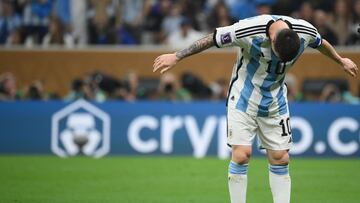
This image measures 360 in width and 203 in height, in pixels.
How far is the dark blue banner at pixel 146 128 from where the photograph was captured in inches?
723

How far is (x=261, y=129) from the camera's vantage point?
383 inches

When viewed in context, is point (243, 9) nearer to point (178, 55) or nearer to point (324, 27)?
point (324, 27)

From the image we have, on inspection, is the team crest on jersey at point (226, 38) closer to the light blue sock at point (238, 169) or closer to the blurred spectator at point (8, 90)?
the light blue sock at point (238, 169)

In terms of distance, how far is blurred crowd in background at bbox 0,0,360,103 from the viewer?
20203mm

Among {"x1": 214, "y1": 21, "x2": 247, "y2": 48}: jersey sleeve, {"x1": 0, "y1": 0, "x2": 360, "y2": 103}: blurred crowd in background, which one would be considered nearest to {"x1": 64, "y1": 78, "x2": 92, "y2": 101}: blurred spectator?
{"x1": 0, "y1": 0, "x2": 360, "y2": 103}: blurred crowd in background

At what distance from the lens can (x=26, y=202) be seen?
11062mm

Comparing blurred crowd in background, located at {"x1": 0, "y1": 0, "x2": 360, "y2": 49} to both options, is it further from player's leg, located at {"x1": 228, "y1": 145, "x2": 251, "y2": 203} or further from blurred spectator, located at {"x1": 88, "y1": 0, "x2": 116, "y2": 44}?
player's leg, located at {"x1": 228, "y1": 145, "x2": 251, "y2": 203}

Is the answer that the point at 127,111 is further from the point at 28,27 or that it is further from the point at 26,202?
the point at 26,202

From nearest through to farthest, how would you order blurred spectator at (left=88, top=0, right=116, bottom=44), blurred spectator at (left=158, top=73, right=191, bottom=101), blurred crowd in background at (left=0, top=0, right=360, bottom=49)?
blurred spectator at (left=158, top=73, right=191, bottom=101), blurred crowd in background at (left=0, top=0, right=360, bottom=49), blurred spectator at (left=88, top=0, right=116, bottom=44)

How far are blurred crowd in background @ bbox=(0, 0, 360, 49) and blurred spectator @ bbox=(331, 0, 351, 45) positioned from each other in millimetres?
22

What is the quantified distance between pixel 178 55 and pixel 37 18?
12823mm

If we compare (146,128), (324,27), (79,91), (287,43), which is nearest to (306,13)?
(324,27)

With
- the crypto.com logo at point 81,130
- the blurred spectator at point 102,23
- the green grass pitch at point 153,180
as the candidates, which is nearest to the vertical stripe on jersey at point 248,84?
the green grass pitch at point 153,180

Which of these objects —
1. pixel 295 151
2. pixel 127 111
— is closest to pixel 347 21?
pixel 295 151
